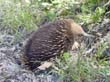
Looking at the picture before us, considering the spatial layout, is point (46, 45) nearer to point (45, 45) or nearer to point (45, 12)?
point (45, 45)

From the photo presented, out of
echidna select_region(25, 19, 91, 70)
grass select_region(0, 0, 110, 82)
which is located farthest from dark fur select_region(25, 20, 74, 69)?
grass select_region(0, 0, 110, 82)

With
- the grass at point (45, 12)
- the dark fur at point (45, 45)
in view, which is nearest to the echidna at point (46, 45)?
the dark fur at point (45, 45)

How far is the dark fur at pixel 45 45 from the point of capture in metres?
4.89

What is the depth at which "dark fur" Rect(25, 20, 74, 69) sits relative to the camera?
193 inches

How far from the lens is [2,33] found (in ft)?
19.7

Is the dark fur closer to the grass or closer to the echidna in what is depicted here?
the echidna

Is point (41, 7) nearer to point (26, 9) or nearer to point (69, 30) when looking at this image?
point (26, 9)

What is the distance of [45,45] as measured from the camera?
4.89 meters

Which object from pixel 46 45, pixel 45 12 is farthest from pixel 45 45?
pixel 45 12

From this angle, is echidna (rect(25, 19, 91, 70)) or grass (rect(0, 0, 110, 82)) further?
grass (rect(0, 0, 110, 82))

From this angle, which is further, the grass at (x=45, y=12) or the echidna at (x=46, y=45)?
the grass at (x=45, y=12)

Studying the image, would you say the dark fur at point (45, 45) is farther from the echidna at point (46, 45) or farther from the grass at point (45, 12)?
the grass at point (45, 12)

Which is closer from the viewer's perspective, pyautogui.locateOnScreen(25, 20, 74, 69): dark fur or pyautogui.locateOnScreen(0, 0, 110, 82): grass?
pyautogui.locateOnScreen(25, 20, 74, 69): dark fur

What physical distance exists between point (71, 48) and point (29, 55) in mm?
546
